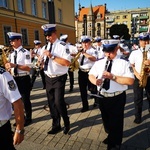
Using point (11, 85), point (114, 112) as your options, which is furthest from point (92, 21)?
point (11, 85)

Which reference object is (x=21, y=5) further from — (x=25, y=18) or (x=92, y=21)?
(x=92, y=21)

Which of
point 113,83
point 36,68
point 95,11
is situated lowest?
point 36,68

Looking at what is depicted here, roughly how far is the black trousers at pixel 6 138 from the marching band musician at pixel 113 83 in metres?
1.49

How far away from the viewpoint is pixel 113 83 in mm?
3160

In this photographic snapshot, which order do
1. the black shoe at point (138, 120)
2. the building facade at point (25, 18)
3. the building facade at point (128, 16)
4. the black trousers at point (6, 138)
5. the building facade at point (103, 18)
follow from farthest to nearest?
the building facade at point (128, 16), the building facade at point (103, 18), the building facade at point (25, 18), the black shoe at point (138, 120), the black trousers at point (6, 138)

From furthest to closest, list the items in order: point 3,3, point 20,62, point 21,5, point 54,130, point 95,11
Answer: point 95,11
point 21,5
point 3,3
point 20,62
point 54,130

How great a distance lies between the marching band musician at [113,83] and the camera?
3061 mm

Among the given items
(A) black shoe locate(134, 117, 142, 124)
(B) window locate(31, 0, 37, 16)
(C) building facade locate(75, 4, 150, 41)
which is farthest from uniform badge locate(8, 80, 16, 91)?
(C) building facade locate(75, 4, 150, 41)

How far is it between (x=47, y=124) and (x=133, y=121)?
2.19 m

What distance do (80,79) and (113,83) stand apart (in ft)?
8.12

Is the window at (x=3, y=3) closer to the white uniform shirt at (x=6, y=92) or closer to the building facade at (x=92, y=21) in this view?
the white uniform shirt at (x=6, y=92)

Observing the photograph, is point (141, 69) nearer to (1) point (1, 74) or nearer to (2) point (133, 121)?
(2) point (133, 121)

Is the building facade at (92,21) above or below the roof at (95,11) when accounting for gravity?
below

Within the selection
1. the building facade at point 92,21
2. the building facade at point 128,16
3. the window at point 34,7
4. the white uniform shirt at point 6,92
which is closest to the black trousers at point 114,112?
the white uniform shirt at point 6,92
